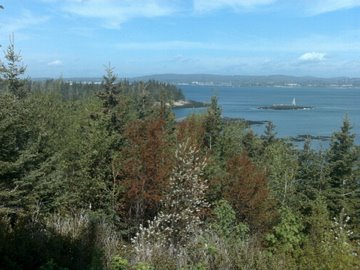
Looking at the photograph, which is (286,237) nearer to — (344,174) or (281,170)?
(344,174)

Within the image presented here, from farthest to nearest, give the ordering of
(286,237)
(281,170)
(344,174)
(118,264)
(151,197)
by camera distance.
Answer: (281,170) < (344,174) < (151,197) < (286,237) < (118,264)

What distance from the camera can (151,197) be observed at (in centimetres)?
2286

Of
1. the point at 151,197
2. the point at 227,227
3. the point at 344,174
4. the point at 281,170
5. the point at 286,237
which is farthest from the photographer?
the point at 281,170

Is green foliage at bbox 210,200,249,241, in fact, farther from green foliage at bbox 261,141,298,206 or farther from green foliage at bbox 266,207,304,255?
green foliage at bbox 261,141,298,206

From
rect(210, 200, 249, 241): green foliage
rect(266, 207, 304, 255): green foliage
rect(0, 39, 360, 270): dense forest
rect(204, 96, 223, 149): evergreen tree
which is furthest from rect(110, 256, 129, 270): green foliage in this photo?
rect(204, 96, 223, 149): evergreen tree

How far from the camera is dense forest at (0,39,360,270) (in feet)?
24.0

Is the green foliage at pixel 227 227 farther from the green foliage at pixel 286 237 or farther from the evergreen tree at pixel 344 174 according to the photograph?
the evergreen tree at pixel 344 174

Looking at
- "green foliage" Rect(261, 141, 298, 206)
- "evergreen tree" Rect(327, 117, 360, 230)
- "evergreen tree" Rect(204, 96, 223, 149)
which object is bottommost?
"green foliage" Rect(261, 141, 298, 206)

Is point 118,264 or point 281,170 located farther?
point 281,170

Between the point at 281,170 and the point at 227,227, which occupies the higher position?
the point at 227,227

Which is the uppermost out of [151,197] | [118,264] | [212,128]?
[118,264]

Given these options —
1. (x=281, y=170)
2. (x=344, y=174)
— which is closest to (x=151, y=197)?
(x=344, y=174)

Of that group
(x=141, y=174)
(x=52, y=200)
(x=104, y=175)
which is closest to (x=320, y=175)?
(x=141, y=174)

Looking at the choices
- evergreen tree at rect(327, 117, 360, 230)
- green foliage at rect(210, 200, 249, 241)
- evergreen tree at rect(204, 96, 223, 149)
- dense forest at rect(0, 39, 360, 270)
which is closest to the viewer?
dense forest at rect(0, 39, 360, 270)
